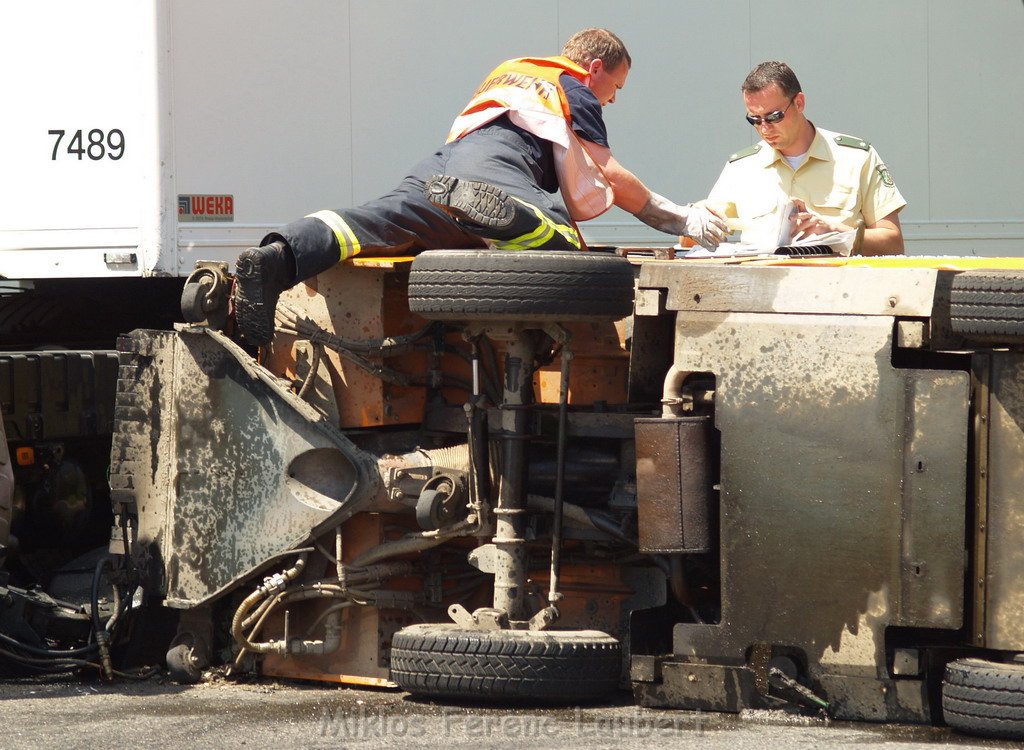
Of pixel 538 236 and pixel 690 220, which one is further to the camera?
pixel 690 220

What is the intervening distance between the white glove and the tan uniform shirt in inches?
14.0

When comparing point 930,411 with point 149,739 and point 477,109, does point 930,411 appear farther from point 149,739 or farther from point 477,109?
point 149,739

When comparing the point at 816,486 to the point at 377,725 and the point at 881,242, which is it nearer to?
the point at 377,725

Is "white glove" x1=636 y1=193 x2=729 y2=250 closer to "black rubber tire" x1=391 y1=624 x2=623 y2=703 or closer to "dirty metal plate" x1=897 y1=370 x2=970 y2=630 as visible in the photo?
"dirty metal plate" x1=897 y1=370 x2=970 y2=630

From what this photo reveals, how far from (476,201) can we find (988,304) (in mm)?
1445

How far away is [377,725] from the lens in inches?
167

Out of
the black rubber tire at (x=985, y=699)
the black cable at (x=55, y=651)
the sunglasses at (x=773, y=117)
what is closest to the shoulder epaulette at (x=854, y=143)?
the sunglasses at (x=773, y=117)

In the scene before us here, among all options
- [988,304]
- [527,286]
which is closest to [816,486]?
[988,304]

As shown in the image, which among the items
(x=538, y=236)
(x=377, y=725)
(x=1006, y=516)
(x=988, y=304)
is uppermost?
(x=538, y=236)

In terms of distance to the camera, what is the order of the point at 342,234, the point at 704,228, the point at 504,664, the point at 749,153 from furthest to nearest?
the point at 749,153
the point at 704,228
the point at 342,234
the point at 504,664

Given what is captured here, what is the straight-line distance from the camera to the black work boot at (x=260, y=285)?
15.0 feet

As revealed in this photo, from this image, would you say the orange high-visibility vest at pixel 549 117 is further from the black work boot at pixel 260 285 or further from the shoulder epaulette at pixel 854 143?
the shoulder epaulette at pixel 854 143

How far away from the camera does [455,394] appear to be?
5.15m

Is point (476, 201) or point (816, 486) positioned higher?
point (476, 201)
